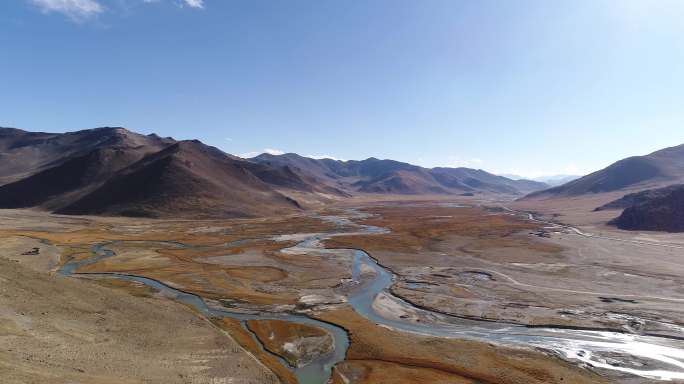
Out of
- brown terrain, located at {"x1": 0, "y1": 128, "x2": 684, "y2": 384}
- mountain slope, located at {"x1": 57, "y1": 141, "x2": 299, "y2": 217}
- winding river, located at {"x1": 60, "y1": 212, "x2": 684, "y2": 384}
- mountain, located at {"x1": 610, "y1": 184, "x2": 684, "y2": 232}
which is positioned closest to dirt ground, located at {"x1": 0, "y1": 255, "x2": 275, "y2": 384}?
brown terrain, located at {"x1": 0, "y1": 128, "x2": 684, "y2": 384}

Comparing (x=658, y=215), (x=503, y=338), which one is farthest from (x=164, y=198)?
(x=658, y=215)

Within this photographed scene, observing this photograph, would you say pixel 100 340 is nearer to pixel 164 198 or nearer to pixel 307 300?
pixel 307 300

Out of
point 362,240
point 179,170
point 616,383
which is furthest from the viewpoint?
point 179,170

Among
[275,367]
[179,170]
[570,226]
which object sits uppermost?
[179,170]

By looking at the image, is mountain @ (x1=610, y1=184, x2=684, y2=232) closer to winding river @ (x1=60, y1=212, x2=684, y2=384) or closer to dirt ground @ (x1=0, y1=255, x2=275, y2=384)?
winding river @ (x1=60, y1=212, x2=684, y2=384)

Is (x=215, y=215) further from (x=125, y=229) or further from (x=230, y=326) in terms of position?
(x=230, y=326)

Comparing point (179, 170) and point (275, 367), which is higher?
point (179, 170)

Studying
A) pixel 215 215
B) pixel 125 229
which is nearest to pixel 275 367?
pixel 125 229

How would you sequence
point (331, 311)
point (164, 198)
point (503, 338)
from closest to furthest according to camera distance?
point (503, 338) < point (331, 311) < point (164, 198)

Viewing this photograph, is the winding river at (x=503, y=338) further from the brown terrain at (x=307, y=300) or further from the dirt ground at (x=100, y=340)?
the dirt ground at (x=100, y=340)
